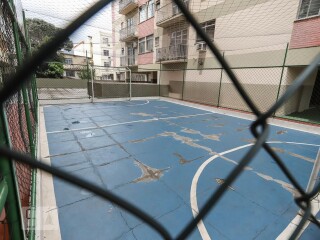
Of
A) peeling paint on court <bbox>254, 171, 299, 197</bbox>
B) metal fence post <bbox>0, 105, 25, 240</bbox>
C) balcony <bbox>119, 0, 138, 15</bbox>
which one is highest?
balcony <bbox>119, 0, 138, 15</bbox>

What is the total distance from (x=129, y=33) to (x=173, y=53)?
26.6 ft

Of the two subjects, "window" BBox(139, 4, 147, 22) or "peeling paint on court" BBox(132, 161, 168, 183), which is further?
"window" BBox(139, 4, 147, 22)

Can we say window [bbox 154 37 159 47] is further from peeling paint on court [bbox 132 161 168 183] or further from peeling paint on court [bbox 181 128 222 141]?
peeling paint on court [bbox 132 161 168 183]

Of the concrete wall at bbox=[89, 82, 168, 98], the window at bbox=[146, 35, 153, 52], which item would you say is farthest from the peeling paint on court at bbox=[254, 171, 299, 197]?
the window at bbox=[146, 35, 153, 52]

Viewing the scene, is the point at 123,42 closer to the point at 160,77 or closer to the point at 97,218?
the point at 160,77

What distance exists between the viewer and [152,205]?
103 inches

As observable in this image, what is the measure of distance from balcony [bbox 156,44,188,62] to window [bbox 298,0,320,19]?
6626 mm

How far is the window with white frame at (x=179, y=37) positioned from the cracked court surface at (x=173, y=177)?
8.75 metres

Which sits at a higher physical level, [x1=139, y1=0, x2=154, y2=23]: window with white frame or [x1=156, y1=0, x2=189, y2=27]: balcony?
[x1=139, y1=0, x2=154, y2=23]: window with white frame

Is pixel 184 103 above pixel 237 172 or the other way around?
the other way around

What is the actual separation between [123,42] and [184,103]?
14055mm

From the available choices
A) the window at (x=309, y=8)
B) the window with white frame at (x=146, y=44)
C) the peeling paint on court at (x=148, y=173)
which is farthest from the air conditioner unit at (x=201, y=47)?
the peeling paint on court at (x=148, y=173)

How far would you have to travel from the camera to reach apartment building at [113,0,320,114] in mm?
7332

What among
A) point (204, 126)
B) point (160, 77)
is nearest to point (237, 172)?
point (204, 126)
